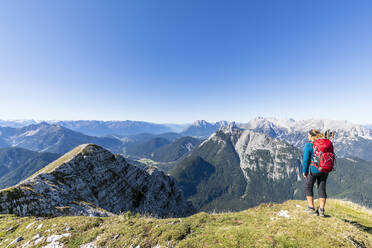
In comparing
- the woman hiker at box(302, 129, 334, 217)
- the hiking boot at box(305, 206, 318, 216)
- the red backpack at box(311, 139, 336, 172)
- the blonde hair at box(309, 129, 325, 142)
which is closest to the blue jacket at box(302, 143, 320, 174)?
the woman hiker at box(302, 129, 334, 217)

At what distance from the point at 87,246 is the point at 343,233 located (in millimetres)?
11416

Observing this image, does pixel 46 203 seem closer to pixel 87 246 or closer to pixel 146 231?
pixel 87 246

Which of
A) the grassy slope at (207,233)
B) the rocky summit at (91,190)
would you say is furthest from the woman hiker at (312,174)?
the rocky summit at (91,190)

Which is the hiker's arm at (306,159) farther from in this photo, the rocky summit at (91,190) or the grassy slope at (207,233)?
the rocky summit at (91,190)

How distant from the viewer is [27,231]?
29.6 feet

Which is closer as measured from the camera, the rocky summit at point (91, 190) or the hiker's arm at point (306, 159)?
the hiker's arm at point (306, 159)

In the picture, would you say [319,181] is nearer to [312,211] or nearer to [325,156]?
[325,156]

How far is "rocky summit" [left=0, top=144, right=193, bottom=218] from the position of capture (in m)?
14.8

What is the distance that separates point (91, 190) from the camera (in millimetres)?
25203

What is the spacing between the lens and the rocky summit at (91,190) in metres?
14.8

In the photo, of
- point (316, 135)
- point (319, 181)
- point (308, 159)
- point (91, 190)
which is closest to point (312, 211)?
point (319, 181)

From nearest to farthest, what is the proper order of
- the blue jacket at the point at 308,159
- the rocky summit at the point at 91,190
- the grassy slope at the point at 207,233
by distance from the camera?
the grassy slope at the point at 207,233, the blue jacket at the point at 308,159, the rocky summit at the point at 91,190

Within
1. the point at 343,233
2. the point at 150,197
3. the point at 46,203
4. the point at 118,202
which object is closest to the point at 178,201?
the point at 150,197

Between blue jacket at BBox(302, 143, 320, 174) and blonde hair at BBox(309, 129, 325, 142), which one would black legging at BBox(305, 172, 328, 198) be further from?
blonde hair at BBox(309, 129, 325, 142)
